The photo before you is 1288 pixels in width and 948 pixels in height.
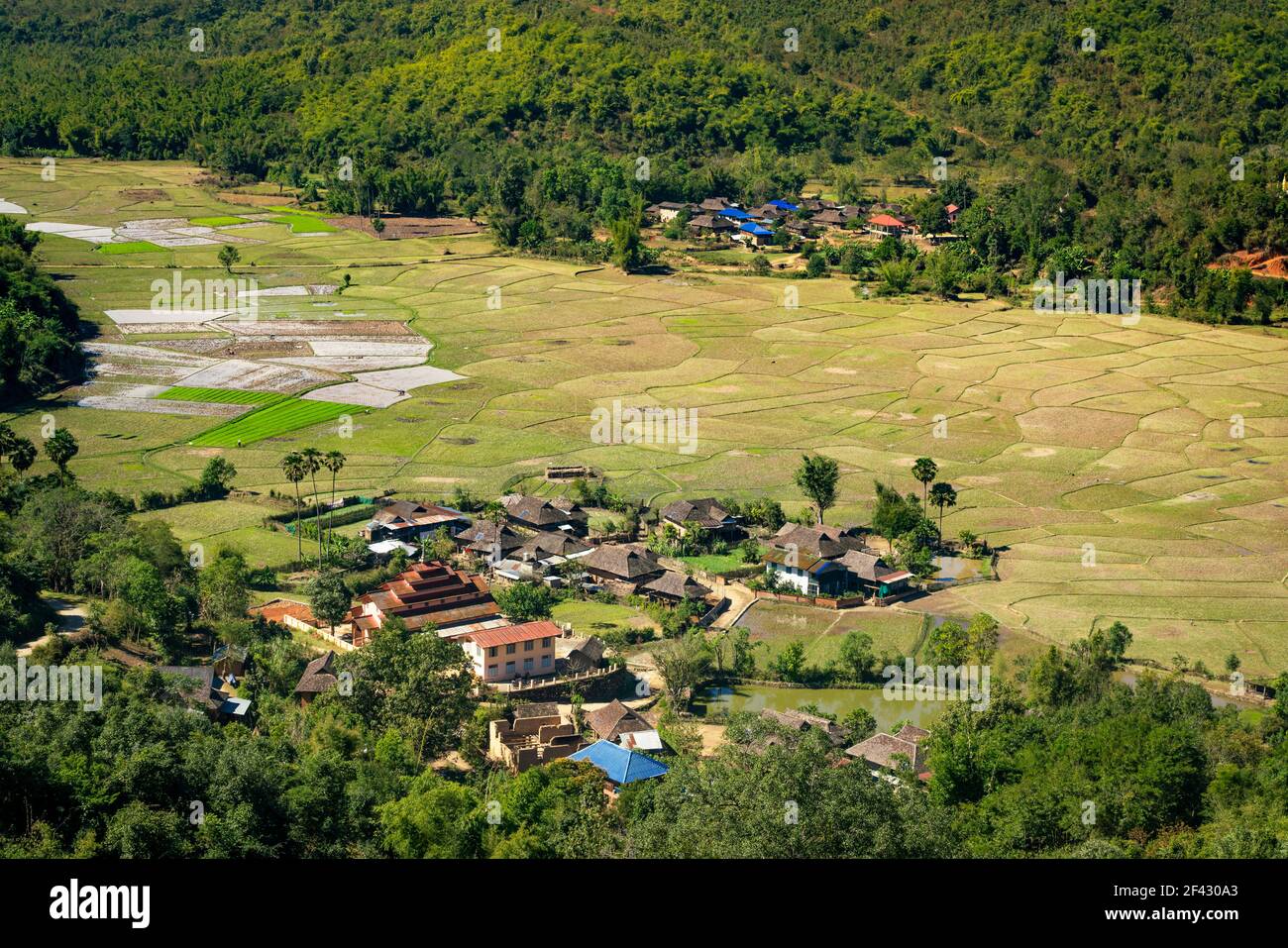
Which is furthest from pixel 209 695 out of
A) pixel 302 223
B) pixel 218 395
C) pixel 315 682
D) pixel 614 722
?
pixel 302 223

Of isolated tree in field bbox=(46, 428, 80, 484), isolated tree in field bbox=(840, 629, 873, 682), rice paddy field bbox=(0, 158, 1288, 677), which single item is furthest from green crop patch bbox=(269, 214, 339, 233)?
isolated tree in field bbox=(840, 629, 873, 682)

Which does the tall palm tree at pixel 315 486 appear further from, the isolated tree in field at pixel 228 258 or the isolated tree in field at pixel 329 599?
the isolated tree in field at pixel 228 258

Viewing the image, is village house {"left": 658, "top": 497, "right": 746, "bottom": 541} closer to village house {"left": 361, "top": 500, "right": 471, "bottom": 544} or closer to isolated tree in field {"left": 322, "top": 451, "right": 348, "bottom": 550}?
village house {"left": 361, "top": 500, "right": 471, "bottom": 544}

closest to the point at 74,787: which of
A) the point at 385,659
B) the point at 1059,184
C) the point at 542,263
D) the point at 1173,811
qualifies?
the point at 385,659

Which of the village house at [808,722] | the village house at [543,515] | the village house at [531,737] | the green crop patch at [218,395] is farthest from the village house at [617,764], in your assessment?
the green crop patch at [218,395]

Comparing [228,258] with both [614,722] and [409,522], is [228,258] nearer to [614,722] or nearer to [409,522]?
[409,522]
